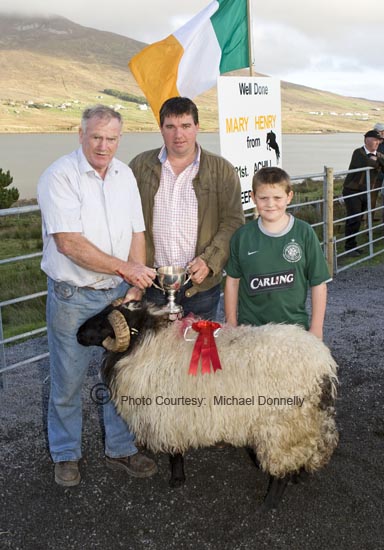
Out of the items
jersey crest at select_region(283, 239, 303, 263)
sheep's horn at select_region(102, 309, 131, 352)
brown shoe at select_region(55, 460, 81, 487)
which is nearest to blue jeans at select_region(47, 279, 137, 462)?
brown shoe at select_region(55, 460, 81, 487)

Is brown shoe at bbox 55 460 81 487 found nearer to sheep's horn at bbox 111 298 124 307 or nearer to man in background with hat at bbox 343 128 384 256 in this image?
sheep's horn at bbox 111 298 124 307

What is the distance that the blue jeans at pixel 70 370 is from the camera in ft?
10.5

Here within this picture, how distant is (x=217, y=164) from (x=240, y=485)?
207 cm

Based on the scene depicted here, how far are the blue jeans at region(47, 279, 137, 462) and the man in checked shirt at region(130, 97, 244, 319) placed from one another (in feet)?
1.60

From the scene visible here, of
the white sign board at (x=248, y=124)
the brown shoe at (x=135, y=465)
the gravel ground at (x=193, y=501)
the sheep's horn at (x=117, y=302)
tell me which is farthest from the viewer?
the white sign board at (x=248, y=124)

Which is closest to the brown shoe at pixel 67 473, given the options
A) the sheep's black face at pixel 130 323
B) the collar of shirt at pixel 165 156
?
the sheep's black face at pixel 130 323

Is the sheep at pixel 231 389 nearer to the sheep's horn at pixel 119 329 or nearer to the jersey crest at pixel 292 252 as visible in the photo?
the sheep's horn at pixel 119 329

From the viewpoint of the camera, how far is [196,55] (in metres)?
5.49

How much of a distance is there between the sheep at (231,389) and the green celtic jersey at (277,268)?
224 mm

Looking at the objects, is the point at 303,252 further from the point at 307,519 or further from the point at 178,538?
the point at 178,538

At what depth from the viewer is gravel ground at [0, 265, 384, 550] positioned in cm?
291

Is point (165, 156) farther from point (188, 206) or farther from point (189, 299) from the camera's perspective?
point (189, 299)

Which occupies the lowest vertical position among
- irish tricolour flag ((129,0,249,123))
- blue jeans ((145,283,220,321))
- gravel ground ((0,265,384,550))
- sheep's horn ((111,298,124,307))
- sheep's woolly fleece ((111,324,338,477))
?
gravel ground ((0,265,384,550))

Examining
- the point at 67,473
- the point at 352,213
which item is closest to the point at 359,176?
the point at 352,213
